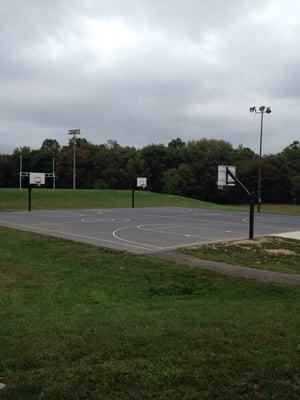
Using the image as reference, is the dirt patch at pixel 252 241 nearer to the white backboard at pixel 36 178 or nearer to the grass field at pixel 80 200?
the grass field at pixel 80 200

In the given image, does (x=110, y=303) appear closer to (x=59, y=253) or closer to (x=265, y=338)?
(x=265, y=338)

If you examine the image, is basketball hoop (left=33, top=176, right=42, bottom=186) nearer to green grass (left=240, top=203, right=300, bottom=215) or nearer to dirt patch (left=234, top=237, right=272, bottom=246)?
green grass (left=240, top=203, right=300, bottom=215)

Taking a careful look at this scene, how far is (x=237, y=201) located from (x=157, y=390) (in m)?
94.6

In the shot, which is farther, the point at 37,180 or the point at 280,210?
the point at 280,210

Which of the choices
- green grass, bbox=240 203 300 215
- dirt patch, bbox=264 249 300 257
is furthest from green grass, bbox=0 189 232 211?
dirt patch, bbox=264 249 300 257

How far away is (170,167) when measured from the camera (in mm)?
106312

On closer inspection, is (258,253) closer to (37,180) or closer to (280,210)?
(37,180)

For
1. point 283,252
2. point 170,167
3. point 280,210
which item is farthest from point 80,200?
point 170,167

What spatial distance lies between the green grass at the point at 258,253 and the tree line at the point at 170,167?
2863 inches

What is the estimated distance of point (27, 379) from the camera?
4688 millimetres

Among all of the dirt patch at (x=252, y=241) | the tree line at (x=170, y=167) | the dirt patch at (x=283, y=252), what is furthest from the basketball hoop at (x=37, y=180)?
the tree line at (x=170, y=167)

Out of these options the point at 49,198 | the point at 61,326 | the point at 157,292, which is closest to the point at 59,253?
the point at 157,292

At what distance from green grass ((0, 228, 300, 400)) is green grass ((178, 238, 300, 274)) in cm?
280

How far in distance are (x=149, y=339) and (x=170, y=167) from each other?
331 ft
